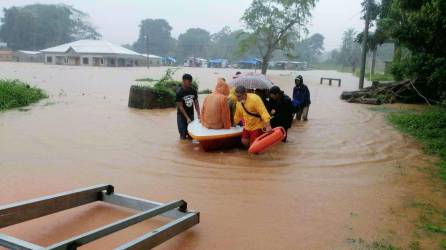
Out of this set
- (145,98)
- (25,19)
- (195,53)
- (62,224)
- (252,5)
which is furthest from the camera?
(195,53)

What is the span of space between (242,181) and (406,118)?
759 centimetres

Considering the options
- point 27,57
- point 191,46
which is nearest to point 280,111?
point 27,57

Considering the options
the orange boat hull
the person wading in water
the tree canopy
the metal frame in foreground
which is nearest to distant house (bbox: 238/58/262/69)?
the tree canopy

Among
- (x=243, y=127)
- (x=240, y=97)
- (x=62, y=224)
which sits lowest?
(x=62, y=224)

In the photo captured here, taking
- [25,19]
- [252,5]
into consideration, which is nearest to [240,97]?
[252,5]

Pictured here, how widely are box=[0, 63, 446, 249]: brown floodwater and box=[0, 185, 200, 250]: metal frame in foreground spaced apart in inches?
7.8

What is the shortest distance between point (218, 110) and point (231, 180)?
1.92m

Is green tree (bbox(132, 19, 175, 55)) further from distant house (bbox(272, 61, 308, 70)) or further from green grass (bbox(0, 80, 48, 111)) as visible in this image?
green grass (bbox(0, 80, 48, 111))

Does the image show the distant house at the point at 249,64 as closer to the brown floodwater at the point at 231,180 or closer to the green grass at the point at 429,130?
the green grass at the point at 429,130

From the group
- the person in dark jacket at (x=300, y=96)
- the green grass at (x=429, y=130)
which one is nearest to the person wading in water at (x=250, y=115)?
the green grass at (x=429, y=130)

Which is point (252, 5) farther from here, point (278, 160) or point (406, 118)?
point (278, 160)

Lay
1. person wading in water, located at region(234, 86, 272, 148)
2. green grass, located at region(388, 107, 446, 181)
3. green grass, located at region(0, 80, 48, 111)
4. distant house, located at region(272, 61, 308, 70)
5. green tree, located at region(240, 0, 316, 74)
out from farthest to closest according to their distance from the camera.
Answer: distant house, located at region(272, 61, 308, 70) → green tree, located at region(240, 0, 316, 74) → green grass, located at region(0, 80, 48, 111) → green grass, located at region(388, 107, 446, 181) → person wading in water, located at region(234, 86, 272, 148)

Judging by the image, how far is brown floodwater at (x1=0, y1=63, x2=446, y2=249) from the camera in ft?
14.3

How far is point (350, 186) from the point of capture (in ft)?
19.7
